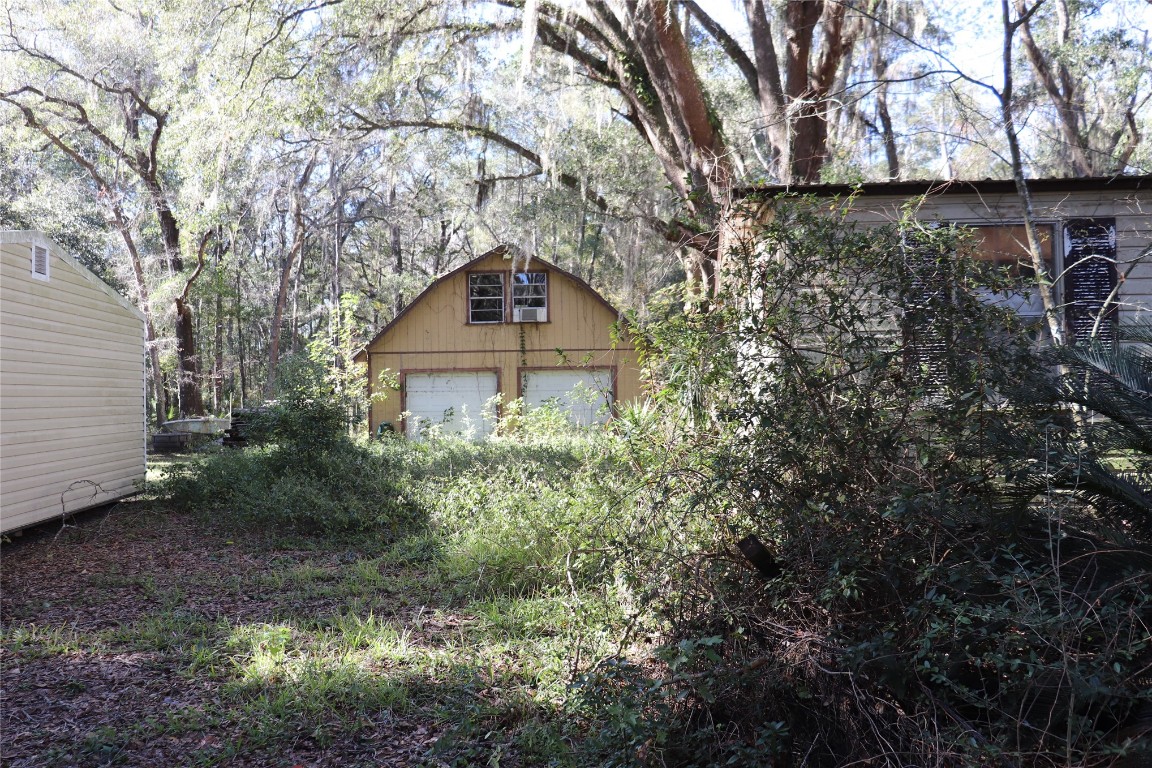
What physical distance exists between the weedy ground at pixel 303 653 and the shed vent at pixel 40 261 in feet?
9.24

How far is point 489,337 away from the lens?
668 inches

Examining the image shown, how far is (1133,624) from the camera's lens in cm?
274

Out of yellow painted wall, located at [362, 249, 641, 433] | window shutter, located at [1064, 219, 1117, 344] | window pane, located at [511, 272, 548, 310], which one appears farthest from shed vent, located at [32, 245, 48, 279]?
window shutter, located at [1064, 219, 1117, 344]

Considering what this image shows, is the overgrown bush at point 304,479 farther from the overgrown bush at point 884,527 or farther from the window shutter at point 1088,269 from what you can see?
the window shutter at point 1088,269

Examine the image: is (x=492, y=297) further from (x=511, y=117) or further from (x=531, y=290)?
(x=511, y=117)

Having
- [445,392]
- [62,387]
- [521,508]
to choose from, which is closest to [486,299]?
[445,392]

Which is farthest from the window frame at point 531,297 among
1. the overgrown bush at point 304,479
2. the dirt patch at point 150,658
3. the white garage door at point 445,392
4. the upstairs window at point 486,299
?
the dirt patch at point 150,658

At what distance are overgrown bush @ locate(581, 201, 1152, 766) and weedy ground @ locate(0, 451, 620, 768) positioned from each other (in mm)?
673

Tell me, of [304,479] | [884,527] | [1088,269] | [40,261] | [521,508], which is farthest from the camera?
[304,479]

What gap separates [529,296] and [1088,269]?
1088 cm

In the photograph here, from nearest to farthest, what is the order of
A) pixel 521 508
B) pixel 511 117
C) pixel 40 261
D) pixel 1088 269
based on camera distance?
pixel 521 508 < pixel 1088 269 < pixel 40 261 < pixel 511 117

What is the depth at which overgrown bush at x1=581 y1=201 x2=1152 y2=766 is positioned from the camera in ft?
9.21

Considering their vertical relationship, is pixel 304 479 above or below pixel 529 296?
below

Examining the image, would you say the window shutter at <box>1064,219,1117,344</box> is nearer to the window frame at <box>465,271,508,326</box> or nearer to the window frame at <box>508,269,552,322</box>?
the window frame at <box>508,269,552,322</box>
